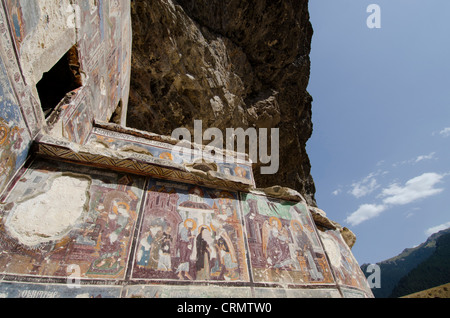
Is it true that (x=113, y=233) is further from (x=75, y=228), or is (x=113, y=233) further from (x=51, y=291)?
(x=51, y=291)

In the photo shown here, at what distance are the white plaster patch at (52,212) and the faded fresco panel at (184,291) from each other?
0.93 metres

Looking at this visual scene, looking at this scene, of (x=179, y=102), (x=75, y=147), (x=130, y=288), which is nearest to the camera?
(x=130, y=288)

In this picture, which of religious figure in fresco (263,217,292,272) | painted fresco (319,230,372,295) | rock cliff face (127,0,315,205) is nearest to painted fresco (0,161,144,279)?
religious figure in fresco (263,217,292,272)

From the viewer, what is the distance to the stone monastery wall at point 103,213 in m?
2.20

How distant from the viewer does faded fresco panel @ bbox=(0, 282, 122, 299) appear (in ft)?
6.28

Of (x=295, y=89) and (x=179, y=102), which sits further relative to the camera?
(x=295, y=89)

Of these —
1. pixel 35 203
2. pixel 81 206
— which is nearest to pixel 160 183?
pixel 81 206

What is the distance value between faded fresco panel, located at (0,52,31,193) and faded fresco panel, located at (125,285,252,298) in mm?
1609

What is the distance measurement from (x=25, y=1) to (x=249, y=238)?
357 centimetres

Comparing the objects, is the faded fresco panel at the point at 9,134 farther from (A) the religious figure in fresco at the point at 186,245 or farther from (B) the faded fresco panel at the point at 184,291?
(A) the religious figure in fresco at the point at 186,245

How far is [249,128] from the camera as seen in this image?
1051 cm

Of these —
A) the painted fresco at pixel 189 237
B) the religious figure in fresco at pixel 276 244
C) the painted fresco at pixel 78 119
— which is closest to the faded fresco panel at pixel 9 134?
the painted fresco at pixel 78 119

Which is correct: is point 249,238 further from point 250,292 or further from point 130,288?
point 130,288

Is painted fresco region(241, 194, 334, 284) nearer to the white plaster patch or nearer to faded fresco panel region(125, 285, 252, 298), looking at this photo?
faded fresco panel region(125, 285, 252, 298)
